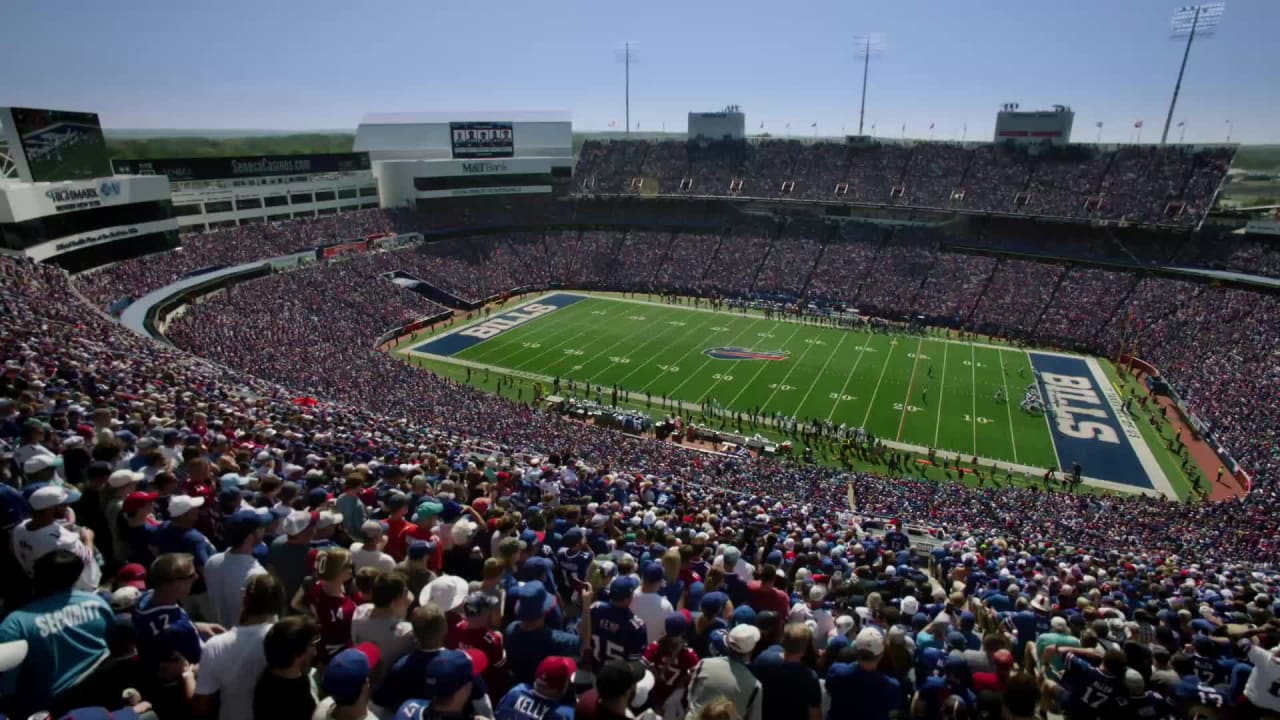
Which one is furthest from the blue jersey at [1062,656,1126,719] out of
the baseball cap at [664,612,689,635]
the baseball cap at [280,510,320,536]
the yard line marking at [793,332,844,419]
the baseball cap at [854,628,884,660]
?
the yard line marking at [793,332,844,419]

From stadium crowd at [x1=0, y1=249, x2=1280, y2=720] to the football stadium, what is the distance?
35 mm

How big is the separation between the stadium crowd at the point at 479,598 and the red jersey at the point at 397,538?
0.02m

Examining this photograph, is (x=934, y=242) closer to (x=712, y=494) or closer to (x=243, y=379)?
(x=712, y=494)

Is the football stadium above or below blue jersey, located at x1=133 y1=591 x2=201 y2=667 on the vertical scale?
below

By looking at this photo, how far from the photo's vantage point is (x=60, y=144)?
1305 inches

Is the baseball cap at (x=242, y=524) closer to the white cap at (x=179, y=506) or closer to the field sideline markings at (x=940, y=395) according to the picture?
the white cap at (x=179, y=506)

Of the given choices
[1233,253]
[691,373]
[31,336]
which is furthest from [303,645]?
[1233,253]

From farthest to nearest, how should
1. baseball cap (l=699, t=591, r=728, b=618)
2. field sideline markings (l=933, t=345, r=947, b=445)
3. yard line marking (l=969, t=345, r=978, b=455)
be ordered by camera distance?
field sideline markings (l=933, t=345, r=947, b=445)
yard line marking (l=969, t=345, r=978, b=455)
baseball cap (l=699, t=591, r=728, b=618)

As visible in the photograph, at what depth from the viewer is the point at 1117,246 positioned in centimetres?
4700

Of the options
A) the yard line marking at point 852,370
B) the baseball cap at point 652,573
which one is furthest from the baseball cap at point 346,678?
the yard line marking at point 852,370

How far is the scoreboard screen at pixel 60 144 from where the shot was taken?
31578 millimetres

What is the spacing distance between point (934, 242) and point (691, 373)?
2620 centimetres

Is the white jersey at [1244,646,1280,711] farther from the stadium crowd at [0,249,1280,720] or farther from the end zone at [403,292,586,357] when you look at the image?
the end zone at [403,292,586,357]

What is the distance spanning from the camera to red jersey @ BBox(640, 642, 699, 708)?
460 centimetres
